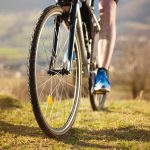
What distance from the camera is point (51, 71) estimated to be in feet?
12.4

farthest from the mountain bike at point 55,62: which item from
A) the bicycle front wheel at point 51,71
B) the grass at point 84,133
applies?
the grass at point 84,133

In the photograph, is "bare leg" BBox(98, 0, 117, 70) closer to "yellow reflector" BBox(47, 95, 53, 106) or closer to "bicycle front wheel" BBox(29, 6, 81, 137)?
"bicycle front wheel" BBox(29, 6, 81, 137)

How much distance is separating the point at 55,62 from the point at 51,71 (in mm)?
116

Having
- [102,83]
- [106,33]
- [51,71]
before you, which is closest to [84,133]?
[102,83]

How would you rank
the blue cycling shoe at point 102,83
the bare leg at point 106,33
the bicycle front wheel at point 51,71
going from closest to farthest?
1. the bicycle front wheel at point 51,71
2. the blue cycling shoe at point 102,83
3. the bare leg at point 106,33

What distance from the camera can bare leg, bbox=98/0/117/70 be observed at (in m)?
4.39

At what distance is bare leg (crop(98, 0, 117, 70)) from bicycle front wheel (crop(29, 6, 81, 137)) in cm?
26

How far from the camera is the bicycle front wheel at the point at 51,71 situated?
3377 millimetres

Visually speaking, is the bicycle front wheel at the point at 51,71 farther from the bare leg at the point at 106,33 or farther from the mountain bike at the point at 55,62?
the bare leg at the point at 106,33

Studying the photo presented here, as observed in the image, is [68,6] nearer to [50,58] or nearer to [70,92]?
[50,58]

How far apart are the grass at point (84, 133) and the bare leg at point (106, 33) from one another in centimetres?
66

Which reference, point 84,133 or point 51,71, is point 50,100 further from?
point 84,133

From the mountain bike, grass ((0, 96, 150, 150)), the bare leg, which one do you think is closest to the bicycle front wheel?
the mountain bike

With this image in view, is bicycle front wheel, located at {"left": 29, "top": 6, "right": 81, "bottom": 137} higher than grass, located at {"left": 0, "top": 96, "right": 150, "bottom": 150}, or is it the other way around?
bicycle front wheel, located at {"left": 29, "top": 6, "right": 81, "bottom": 137}
